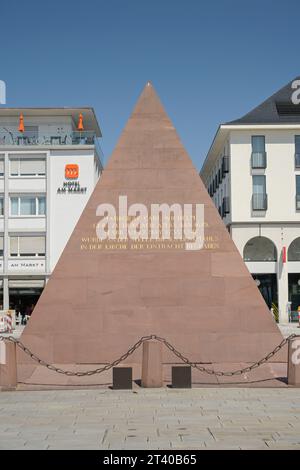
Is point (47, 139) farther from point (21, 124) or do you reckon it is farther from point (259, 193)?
point (259, 193)

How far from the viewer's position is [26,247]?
4569cm

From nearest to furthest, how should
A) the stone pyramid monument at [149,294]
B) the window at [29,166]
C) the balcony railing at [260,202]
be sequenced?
the stone pyramid monument at [149,294] < the balcony railing at [260,202] < the window at [29,166]

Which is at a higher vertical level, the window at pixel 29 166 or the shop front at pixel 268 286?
the window at pixel 29 166

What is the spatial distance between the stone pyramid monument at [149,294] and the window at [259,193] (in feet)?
92.7

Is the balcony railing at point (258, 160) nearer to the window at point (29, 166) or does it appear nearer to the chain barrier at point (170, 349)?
the window at point (29, 166)

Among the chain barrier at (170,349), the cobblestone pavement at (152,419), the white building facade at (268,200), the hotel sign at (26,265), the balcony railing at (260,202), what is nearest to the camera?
the cobblestone pavement at (152,419)

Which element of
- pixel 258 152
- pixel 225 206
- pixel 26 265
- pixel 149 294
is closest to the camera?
pixel 149 294

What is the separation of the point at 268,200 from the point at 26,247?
56.6ft

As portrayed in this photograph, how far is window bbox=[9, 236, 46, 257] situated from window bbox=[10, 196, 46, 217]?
70.1 inches

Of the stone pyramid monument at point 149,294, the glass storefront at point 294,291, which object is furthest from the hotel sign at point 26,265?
the stone pyramid monument at point 149,294

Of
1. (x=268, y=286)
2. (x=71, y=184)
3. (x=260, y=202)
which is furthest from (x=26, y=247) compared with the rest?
(x=268, y=286)

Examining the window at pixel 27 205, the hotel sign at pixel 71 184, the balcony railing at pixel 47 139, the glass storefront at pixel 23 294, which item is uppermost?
the balcony railing at pixel 47 139

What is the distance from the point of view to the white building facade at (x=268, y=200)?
144 ft
